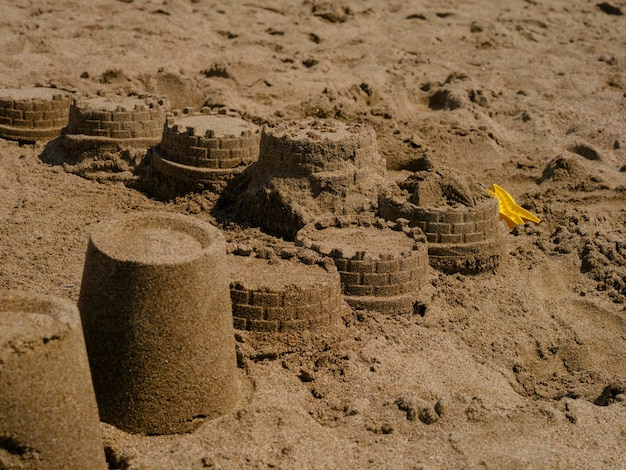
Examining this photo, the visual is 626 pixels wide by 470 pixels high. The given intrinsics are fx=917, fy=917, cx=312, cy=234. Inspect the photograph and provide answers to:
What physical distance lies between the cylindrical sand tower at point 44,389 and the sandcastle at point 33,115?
5025mm

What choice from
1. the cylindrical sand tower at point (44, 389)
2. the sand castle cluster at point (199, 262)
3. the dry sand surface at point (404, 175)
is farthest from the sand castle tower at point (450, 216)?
the cylindrical sand tower at point (44, 389)

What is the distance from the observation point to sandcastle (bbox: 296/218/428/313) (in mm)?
5883

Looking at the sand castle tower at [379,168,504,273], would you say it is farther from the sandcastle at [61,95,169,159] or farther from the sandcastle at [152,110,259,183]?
the sandcastle at [61,95,169,159]

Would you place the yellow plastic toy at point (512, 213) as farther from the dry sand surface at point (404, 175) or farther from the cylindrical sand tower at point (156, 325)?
the cylindrical sand tower at point (156, 325)

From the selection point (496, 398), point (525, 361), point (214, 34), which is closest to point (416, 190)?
point (525, 361)

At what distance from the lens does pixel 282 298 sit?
17.5ft

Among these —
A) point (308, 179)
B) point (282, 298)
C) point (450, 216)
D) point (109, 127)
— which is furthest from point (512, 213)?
point (109, 127)

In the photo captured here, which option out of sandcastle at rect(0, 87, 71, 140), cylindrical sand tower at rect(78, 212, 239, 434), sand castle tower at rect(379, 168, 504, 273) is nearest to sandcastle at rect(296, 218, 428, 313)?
sand castle tower at rect(379, 168, 504, 273)

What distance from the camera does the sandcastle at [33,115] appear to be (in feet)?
27.9

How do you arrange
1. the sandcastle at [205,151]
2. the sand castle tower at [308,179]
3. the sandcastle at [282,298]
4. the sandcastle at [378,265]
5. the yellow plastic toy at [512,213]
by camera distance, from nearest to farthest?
the sandcastle at [282,298], the sandcastle at [378,265], the sand castle tower at [308,179], the sandcastle at [205,151], the yellow plastic toy at [512,213]

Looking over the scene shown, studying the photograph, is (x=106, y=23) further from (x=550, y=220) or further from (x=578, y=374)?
(x=578, y=374)

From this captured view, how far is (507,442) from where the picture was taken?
181 inches

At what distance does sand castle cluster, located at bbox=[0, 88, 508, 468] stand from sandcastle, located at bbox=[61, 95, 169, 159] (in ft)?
0.04

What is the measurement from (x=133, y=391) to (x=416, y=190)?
10.4 ft
